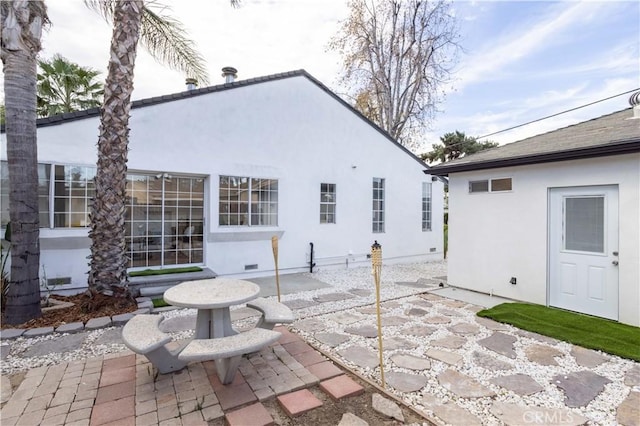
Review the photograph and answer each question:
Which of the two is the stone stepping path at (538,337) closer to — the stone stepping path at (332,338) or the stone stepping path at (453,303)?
the stone stepping path at (453,303)

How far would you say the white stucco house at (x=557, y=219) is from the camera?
5.41 m

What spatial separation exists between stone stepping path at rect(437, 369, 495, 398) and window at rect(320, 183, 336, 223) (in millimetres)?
7171

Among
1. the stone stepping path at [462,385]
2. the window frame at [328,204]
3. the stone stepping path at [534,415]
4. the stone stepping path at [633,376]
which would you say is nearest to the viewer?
the stone stepping path at [534,415]

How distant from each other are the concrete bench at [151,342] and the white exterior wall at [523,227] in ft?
23.1

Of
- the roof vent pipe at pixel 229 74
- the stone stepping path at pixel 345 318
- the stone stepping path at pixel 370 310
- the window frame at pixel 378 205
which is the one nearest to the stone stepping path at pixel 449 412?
the stone stepping path at pixel 345 318

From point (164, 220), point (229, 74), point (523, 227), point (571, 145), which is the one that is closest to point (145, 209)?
point (164, 220)

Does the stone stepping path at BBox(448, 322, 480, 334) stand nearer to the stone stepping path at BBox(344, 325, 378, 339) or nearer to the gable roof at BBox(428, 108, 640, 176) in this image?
the stone stepping path at BBox(344, 325, 378, 339)

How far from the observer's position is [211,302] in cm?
341

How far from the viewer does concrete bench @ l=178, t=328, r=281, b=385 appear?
9.00 ft

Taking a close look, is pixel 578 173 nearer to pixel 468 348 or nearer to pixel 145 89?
pixel 468 348

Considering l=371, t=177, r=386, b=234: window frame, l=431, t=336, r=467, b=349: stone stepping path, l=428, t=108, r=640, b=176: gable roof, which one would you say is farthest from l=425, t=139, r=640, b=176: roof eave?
l=431, t=336, r=467, b=349: stone stepping path

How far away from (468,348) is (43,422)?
196 inches

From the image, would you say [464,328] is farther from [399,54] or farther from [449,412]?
[399,54]

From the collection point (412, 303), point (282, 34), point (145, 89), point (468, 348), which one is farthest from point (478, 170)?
point (145, 89)
